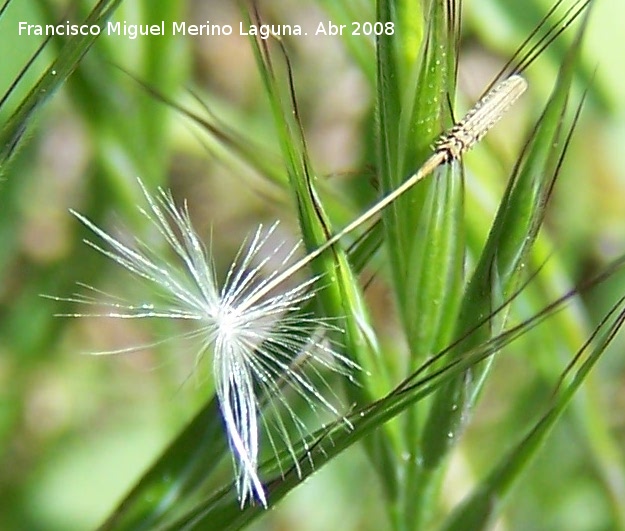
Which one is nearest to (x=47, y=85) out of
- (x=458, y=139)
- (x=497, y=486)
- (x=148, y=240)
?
(x=458, y=139)

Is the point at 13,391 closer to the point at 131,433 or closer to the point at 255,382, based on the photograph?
the point at 131,433

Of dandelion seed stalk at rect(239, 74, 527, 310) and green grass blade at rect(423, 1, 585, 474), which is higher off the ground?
dandelion seed stalk at rect(239, 74, 527, 310)

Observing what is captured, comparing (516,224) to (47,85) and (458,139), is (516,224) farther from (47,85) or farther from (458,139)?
(47,85)

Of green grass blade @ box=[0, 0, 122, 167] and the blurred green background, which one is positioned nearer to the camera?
green grass blade @ box=[0, 0, 122, 167]

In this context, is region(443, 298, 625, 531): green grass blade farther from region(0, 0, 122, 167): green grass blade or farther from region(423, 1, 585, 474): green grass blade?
region(0, 0, 122, 167): green grass blade

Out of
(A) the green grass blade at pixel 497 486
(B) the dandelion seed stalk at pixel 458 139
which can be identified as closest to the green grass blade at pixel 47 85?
(B) the dandelion seed stalk at pixel 458 139

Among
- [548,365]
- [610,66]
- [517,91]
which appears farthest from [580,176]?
[517,91]

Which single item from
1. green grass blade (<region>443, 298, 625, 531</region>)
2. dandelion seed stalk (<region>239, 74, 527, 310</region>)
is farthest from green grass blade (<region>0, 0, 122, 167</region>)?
green grass blade (<region>443, 298, 625, 531</region>)

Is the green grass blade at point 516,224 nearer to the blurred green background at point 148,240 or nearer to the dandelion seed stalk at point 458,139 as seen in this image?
the dandelion seed stalk at point 458,139
